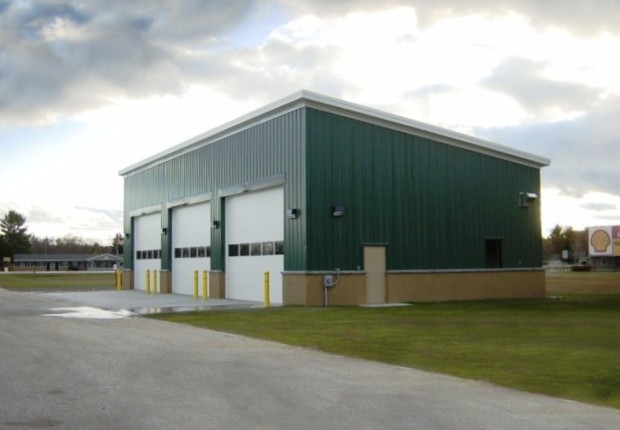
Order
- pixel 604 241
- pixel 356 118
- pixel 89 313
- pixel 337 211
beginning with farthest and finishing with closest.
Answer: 1. pixel 604 241
2. pixel 356 118
3. pixel 337 211
4. pixel 89 313

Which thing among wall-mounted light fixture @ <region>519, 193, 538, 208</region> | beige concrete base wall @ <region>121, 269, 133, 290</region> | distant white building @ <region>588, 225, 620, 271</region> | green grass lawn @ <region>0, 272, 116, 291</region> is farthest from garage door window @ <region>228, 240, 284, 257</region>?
distant white building @ <region>588, 225, 620, 271</region>

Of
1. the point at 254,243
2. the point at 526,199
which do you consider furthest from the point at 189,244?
the point at 526,199

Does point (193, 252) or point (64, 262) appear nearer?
point (193, 252)

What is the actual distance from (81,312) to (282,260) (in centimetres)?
726

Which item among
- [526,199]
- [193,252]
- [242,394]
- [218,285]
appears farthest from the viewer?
[193,252]

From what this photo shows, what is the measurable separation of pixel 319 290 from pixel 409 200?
5732 millimetres

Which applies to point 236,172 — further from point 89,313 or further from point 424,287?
point 89,313

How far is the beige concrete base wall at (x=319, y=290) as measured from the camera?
25.1m

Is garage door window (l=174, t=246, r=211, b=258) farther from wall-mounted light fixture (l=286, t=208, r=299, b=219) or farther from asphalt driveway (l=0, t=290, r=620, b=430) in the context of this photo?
asphalt driveway (l=0, t=290, r=620, b=430)

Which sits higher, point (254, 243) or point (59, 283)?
point (254, 243)

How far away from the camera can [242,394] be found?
9.08 metres

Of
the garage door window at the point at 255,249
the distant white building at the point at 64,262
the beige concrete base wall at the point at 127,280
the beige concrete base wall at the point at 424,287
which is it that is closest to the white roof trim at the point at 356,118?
the garage door window at the point at 255,249

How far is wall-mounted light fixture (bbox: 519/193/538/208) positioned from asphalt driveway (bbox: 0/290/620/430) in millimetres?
21522

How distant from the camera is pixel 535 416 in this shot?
803 cm
